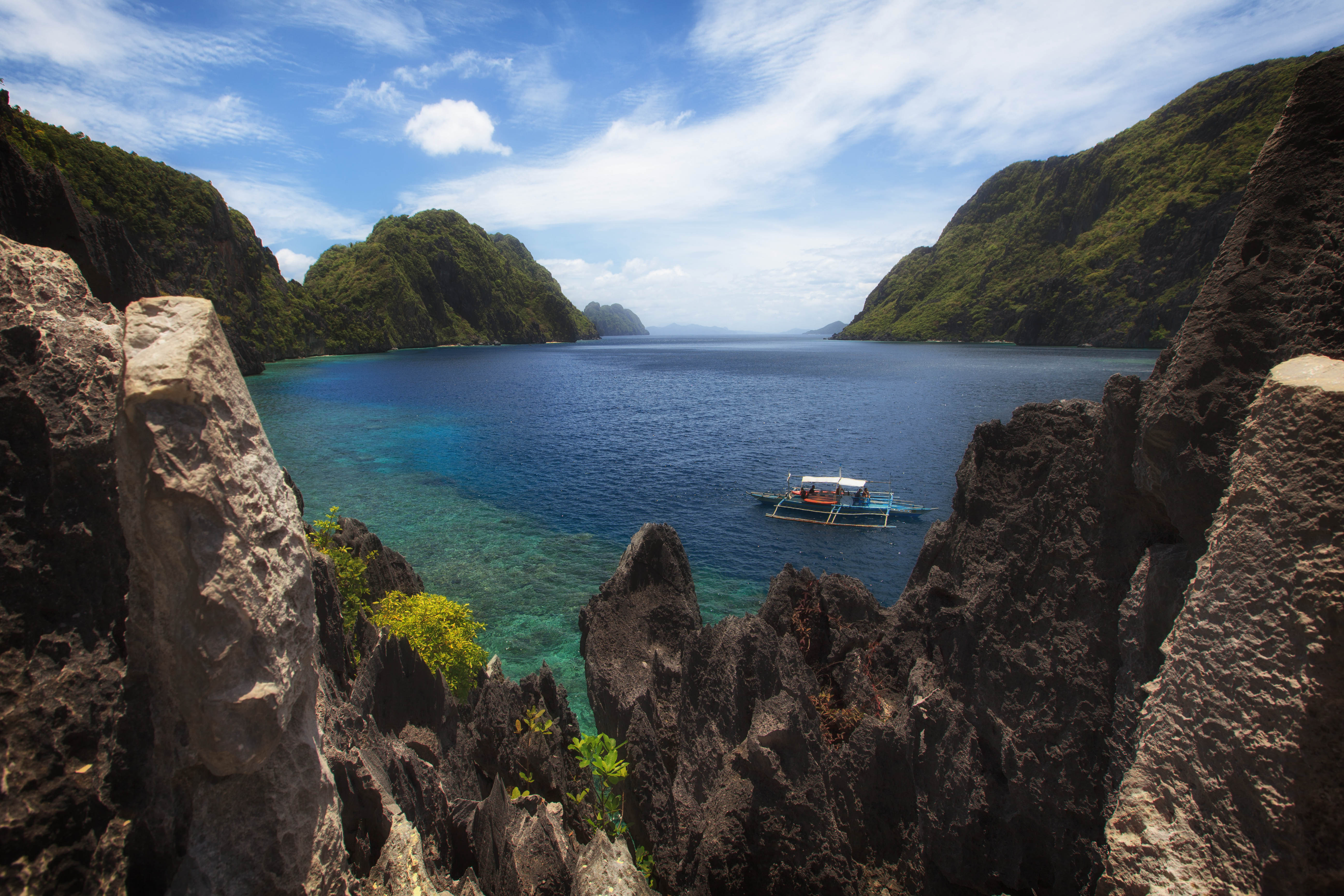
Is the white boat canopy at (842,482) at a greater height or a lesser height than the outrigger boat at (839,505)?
greater

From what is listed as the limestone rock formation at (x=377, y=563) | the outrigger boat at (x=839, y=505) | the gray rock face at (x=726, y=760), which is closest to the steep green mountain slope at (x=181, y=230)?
the limestone rock formation at (x=377, y=563)

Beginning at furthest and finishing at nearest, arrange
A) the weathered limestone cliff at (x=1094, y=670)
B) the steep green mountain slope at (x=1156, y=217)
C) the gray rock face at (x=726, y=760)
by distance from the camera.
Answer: the steep green mountain slope at (x=1156, y=217), the gray rock face at (x=726, y=760), the weathered limestone cliff at (x=1094, y=670)

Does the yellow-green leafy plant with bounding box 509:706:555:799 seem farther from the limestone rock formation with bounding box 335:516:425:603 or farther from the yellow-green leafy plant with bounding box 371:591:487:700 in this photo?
the limestone rock formation with bounding box 335:516:425:603

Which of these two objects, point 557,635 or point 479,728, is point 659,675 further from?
point 557,635

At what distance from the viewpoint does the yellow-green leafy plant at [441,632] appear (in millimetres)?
17297

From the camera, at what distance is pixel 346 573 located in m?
20.2

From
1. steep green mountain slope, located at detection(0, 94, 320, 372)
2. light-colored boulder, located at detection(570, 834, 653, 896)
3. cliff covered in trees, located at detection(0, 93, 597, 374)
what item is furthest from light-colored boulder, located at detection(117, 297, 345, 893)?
steep green mountain slope, located at detection(0, 94, 320, 372)

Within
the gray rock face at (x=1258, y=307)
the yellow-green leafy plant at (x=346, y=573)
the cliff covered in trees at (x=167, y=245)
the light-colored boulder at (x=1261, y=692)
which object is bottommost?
the yellow-green leafy plant at (x=346, y=573)

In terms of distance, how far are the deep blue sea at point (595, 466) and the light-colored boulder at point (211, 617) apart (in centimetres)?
1810

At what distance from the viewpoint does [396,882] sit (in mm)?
7090

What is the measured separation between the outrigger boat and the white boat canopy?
0.04 meters

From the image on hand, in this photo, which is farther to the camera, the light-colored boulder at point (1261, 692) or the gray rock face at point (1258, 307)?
the gray rock face at point (1258, 307)

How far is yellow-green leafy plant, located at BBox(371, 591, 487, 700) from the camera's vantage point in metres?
17.3

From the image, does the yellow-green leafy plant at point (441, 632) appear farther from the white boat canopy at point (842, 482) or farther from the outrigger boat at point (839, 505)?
the white boat canopy at point (842, 482)
